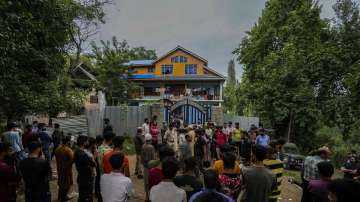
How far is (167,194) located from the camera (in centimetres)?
377

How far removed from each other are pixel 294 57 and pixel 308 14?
14.4 ft

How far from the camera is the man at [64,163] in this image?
6961 millimetres

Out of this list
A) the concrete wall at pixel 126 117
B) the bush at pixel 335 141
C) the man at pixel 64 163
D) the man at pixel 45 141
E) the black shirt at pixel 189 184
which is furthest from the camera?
the bush at pixel 335 141

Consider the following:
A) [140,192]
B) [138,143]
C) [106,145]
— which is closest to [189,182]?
[106,145]

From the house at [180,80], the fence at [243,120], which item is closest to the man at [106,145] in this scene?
the fence at [243,120]

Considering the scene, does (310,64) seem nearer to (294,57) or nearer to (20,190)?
(294,57)

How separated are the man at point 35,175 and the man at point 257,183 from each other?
2.96 meters

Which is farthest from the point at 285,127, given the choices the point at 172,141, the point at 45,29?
the point at 45,29

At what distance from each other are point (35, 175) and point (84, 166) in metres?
1.24

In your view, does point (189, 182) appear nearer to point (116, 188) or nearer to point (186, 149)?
point (116, 188)

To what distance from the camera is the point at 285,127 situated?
25812mm

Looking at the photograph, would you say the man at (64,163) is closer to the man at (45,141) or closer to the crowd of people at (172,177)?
the crowd of people at (172,177)

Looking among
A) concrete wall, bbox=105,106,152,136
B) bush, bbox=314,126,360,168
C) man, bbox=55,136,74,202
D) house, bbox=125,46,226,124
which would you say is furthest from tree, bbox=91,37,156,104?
man, bbox=55,136,74,202

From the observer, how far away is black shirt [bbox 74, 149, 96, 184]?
596 cm
